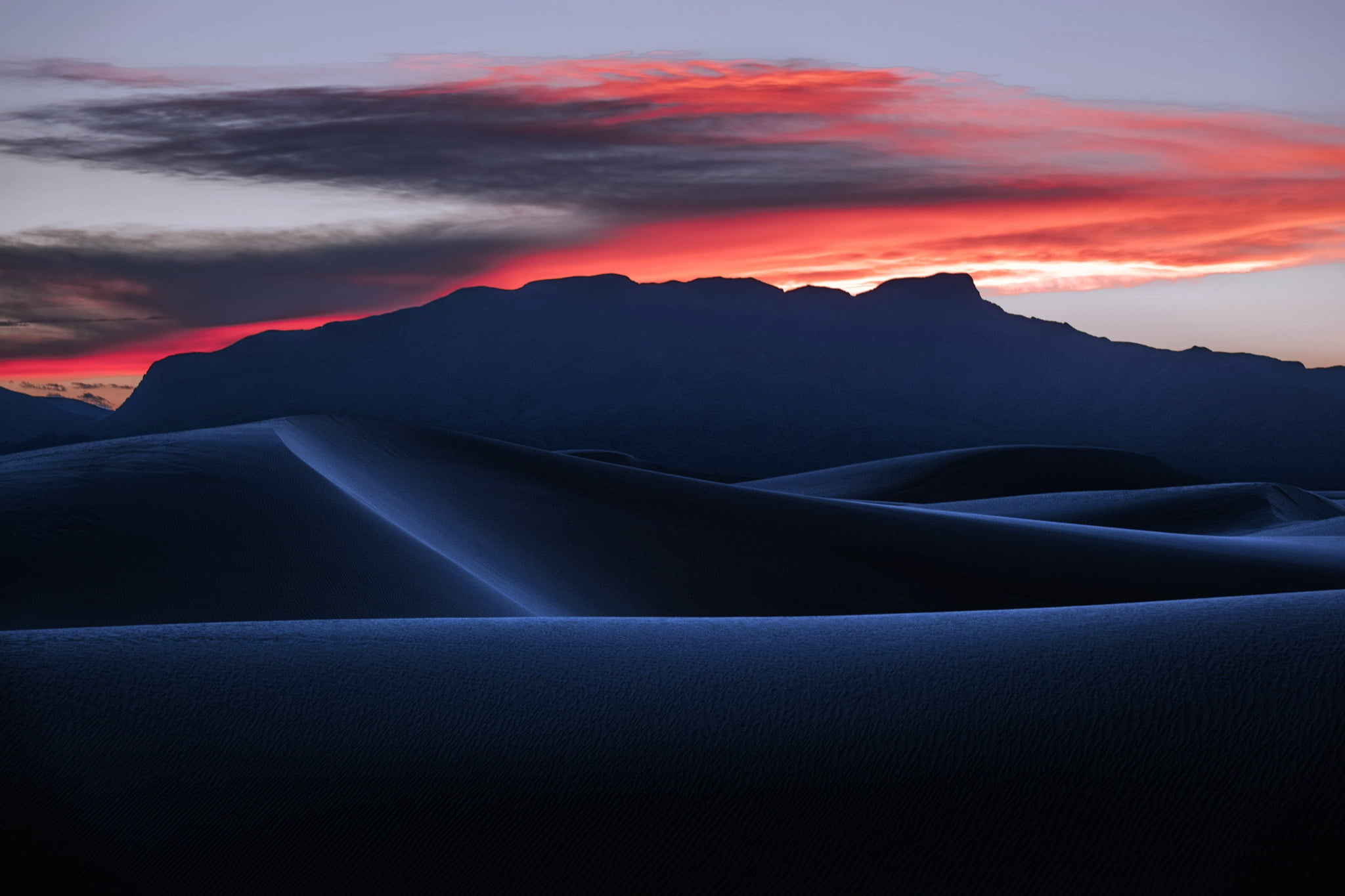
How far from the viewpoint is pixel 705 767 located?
8.12 feet

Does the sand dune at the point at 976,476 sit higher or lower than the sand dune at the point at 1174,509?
lower

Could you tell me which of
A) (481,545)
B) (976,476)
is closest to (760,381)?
(976,476)

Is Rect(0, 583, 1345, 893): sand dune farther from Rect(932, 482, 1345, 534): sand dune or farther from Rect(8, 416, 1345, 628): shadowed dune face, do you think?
Rect(932, 482, 1345, 534): sand dune

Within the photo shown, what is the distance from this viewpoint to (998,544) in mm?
11695

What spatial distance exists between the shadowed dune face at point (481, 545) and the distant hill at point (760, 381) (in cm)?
11786

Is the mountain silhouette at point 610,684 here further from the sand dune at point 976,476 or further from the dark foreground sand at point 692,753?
the sand dune at point 976,476

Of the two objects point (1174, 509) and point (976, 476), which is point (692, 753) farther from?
point (976, 476)

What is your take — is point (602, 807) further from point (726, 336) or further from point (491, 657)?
point (726, 336)

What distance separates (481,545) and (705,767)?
715 cm

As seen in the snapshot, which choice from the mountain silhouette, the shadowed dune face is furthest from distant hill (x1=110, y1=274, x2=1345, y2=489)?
the mountain silhouette

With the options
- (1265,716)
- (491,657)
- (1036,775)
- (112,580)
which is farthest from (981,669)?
(112,580)

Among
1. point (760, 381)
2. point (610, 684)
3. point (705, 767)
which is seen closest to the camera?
point (705, 767)

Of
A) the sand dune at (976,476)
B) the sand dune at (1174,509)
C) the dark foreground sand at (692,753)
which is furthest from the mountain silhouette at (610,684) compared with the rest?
the sand dune at (976,476)

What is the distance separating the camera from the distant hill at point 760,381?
142 meters
